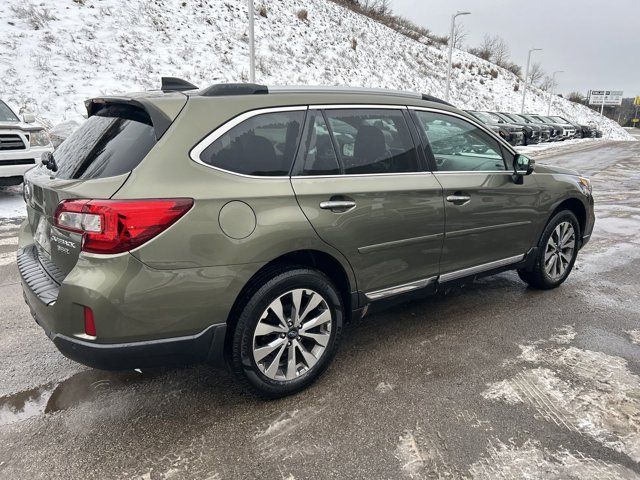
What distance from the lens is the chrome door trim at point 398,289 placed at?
10.6 ft

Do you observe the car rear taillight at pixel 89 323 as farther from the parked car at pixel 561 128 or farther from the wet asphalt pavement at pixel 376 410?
the parked car at pixel 561 128

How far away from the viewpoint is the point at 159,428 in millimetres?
2637

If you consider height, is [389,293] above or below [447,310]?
above

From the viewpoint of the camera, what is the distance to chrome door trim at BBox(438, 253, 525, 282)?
369 cm

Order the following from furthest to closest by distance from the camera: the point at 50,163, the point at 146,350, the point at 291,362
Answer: the point at 50,163, the point at 291,362, the point at 146,350

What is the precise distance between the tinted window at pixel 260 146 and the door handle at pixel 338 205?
0.96 feet

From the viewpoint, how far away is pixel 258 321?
2.68 metres

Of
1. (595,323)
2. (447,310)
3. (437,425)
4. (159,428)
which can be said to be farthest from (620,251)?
(159,428)

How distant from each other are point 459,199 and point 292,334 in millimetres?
1633

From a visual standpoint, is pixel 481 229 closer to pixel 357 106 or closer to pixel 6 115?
pixel 357 106

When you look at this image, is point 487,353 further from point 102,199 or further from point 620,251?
point 620,251

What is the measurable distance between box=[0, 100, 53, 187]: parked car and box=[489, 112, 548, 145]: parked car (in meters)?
23.6

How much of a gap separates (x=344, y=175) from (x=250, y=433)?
5.15ft

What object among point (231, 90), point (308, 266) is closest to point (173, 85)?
point (231, 90)
